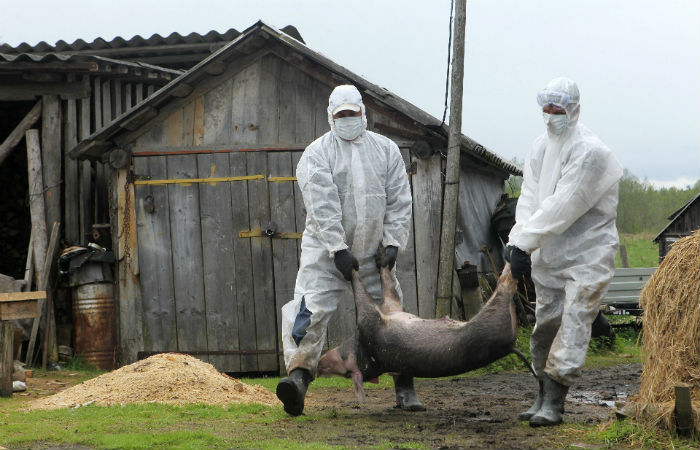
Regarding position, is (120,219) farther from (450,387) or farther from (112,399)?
(450,387)

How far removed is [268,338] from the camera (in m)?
10.2

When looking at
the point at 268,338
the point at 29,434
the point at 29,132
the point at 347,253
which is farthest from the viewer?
the point at 29,132

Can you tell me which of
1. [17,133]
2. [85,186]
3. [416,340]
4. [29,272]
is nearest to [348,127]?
[416,340]

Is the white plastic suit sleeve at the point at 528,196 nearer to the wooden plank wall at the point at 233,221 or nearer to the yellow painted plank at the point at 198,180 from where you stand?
the wooden plank wall at the point at 233,221

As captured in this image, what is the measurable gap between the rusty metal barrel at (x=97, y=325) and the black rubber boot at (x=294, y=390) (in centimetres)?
460

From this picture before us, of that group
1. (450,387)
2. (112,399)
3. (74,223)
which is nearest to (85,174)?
(74,223)

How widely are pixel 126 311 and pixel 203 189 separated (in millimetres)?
1614

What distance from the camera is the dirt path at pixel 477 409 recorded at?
211 inches

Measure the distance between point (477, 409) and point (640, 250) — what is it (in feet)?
88.7

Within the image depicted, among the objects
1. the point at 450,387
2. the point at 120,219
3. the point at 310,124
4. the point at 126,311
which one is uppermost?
the point at 310,124

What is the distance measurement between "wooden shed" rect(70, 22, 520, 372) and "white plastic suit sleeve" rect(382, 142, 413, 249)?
324 cm

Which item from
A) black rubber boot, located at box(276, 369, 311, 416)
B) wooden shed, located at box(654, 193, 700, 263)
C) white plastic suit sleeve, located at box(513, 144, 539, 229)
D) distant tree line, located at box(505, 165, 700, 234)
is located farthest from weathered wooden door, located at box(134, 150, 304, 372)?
distant tree line, located at box(505, 165, 700, 234)

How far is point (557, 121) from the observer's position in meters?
5.88

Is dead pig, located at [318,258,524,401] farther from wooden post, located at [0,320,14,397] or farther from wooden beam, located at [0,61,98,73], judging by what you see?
wooden beam, located at [0,61,98,73]
